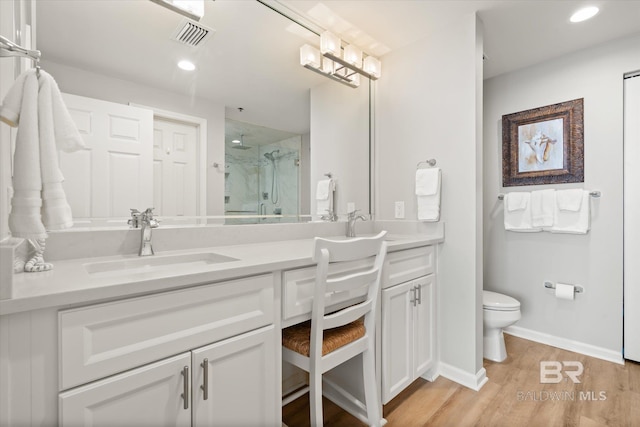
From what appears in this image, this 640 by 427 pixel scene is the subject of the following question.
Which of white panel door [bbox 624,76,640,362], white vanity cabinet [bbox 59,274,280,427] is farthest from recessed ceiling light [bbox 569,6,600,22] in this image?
white vanity cabinet [bbox 59,274,280,427]

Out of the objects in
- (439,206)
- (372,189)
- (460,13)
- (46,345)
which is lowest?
(46,345)

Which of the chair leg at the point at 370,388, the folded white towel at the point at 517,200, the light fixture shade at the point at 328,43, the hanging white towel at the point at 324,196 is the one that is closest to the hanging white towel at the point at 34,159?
the chair leg at the point at 370,388

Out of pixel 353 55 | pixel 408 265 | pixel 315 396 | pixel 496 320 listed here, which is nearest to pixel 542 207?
pixel 496 320

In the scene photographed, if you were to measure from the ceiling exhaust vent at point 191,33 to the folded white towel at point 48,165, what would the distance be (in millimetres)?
787

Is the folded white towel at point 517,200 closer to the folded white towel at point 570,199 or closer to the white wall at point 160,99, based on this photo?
the folded white towel at point 570,199

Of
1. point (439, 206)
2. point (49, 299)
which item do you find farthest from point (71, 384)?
point (439, 206)

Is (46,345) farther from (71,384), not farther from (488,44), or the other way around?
(488,44)

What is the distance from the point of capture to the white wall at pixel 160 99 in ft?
3.88

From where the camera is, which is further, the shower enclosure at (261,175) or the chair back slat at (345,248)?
the shower enclosure at (261,175)

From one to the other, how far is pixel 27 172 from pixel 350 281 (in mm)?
1044

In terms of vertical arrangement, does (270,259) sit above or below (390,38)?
below

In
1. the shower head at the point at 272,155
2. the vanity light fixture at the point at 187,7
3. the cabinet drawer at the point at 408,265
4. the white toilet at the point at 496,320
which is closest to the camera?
the vanity light fixture at the point at 187,7

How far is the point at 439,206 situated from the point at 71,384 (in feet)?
6.42

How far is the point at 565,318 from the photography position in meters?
2.35
